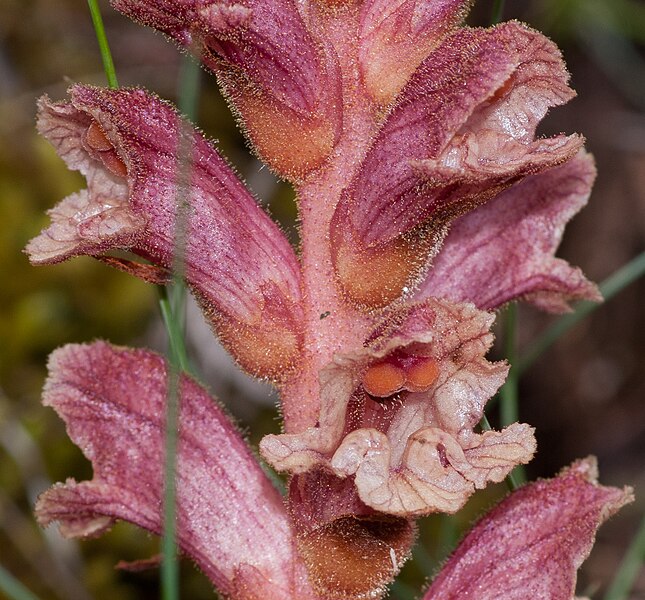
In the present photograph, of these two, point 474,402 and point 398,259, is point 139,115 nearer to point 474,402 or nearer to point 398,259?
point 398,259

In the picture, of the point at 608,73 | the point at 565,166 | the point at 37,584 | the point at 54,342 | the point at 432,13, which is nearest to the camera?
the point at 432,13

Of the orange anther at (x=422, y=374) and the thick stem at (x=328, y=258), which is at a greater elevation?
the thick stem at (x=328, y=258)

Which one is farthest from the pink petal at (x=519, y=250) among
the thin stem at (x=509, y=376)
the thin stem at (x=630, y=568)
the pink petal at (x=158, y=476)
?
the thin stem at (x=630, y=568)

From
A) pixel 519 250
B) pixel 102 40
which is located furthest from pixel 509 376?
pixel 102 40

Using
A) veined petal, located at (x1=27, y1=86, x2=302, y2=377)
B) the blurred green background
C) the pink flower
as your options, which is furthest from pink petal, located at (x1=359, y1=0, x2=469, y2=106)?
the blurred green background

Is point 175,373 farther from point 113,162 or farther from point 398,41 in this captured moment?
point 398,41

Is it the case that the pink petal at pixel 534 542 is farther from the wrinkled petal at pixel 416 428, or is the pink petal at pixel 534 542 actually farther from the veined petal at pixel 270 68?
the veined petal at pixel 270 68

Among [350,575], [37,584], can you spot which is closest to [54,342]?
[37,584]
